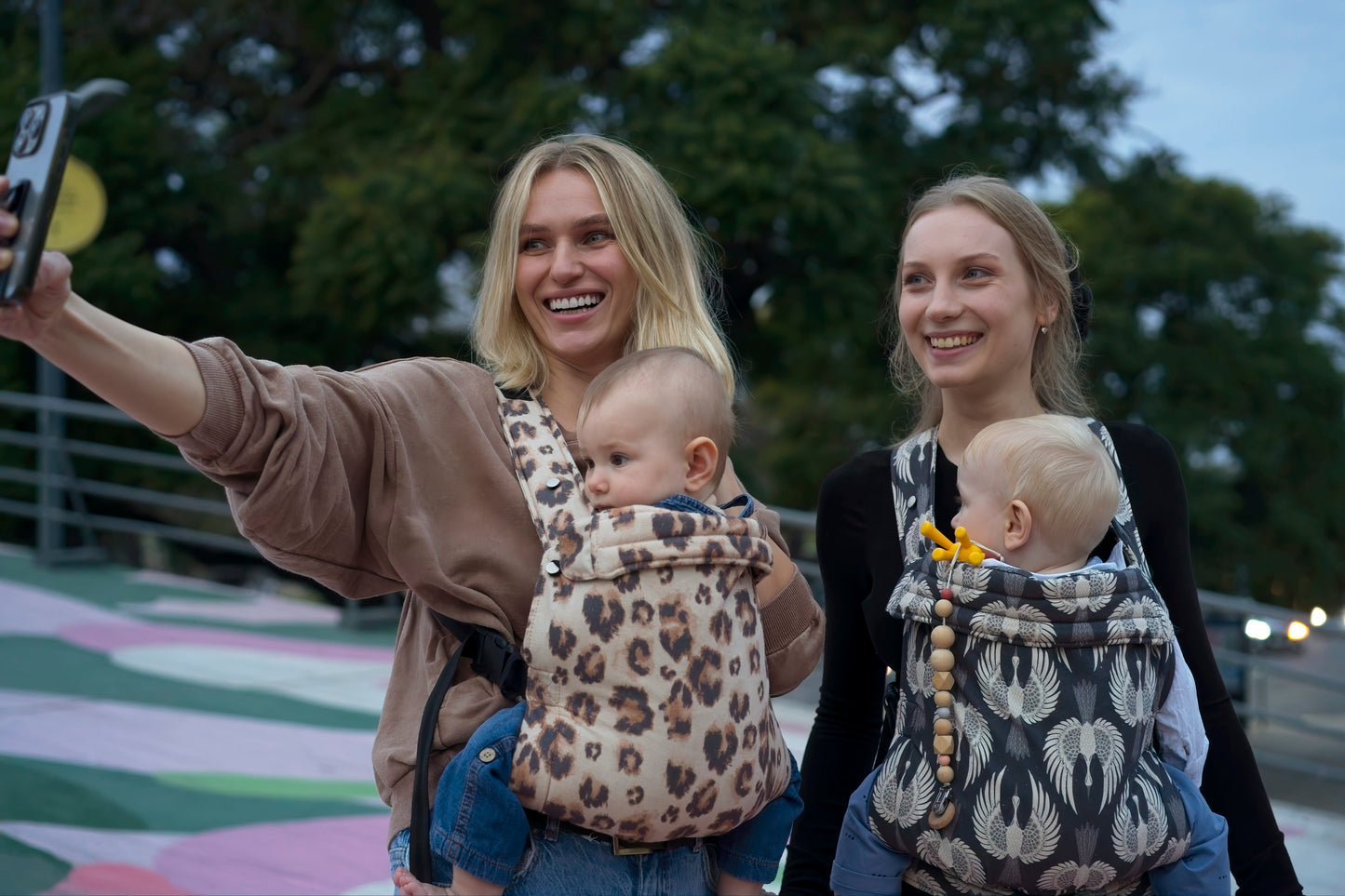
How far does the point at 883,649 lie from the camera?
2150 mm

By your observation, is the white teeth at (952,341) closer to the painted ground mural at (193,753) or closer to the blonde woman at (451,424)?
the blonde woman at (451,424)

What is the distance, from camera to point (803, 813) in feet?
7.38

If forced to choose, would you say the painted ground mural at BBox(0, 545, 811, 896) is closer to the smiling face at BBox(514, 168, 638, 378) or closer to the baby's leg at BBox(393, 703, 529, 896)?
the baby's leg at BBox(393, 703, 529, 896)

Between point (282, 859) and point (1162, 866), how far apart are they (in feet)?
8.79

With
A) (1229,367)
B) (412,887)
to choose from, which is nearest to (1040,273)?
(412,887)

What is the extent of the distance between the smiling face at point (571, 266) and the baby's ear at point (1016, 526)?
0.70 m

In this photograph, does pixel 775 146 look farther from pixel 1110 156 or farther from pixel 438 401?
pixel 438 401

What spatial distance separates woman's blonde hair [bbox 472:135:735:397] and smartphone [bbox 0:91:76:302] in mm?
771

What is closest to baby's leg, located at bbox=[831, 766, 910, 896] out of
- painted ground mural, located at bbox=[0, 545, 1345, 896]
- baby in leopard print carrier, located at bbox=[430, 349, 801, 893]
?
baby in leopard print carrier, located at bbox=[430, 349, 801, 893]

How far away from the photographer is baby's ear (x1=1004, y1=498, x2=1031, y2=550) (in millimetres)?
1885

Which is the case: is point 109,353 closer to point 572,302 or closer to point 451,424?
point 451,424

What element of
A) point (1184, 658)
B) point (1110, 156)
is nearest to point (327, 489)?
point (1184, 658)

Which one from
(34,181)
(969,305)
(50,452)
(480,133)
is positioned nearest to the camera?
(34,181)

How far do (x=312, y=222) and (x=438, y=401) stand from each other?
984cm
